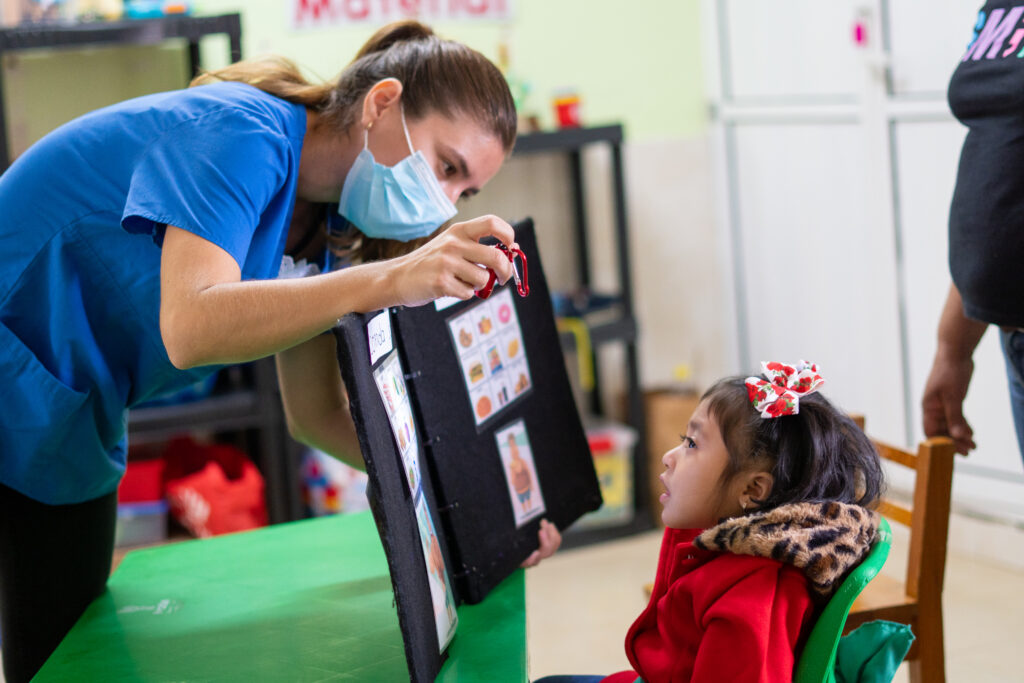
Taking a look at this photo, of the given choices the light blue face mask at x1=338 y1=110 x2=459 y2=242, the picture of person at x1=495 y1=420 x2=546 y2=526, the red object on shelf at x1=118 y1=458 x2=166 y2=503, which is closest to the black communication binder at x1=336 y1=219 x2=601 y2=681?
the picture of person at x1=495 y1=420 x2=546 y2=526

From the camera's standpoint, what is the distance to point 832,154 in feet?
11.0

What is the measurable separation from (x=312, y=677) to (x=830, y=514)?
2.04 ft

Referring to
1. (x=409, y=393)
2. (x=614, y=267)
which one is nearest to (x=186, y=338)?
(x=409, y=393)

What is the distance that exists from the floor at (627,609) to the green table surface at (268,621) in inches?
34.2

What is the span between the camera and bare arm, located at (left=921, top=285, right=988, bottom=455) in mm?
1753

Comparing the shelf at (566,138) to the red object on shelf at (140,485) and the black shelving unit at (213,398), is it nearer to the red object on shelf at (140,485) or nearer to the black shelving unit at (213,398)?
the black shelving unit at (213,398)

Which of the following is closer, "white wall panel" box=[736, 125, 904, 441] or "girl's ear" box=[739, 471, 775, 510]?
"girl's ear" box=[739, 471, 775, 510]

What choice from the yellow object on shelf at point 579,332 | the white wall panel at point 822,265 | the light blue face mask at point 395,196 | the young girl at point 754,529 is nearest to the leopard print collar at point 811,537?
the young girl at point 754,529

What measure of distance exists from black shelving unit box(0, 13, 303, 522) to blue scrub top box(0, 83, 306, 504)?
1.66m

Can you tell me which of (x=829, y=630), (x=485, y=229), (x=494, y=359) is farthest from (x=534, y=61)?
(x=829, y=630)

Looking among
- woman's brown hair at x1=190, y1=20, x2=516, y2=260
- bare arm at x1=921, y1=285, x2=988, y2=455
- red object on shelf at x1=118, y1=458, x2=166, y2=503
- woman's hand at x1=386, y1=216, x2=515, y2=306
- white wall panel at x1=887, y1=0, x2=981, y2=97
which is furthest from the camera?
red object on shelf at x1=118, y1=458, x2=166, y2=503

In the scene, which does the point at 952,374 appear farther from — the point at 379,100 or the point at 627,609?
the point at 627,609

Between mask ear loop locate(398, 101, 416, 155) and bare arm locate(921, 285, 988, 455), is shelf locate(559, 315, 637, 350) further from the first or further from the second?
mask ear loop locate(398, 101, 416, 155)

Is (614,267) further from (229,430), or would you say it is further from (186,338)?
(186,338)
